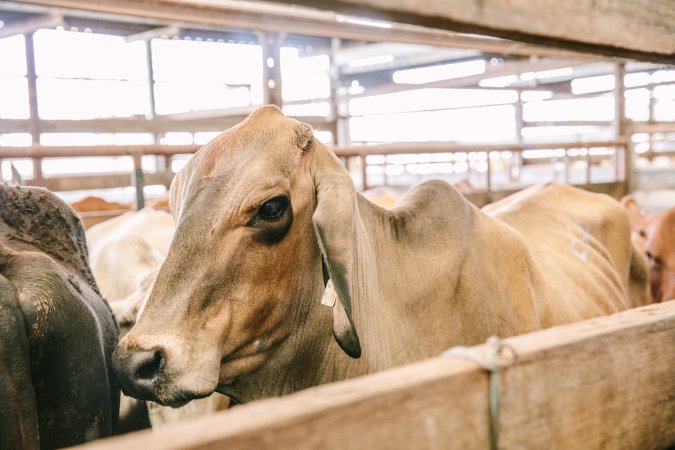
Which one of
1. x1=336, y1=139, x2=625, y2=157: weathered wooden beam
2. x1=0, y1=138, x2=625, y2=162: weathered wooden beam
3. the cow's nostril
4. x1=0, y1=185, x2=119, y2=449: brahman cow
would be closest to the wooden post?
x1=336, y1=139, x2=625, y2=157: weathered wooden beam

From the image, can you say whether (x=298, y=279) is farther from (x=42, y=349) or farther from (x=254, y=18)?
(x=254, y=18)

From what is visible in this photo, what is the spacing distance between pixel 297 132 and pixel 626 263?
124 inches

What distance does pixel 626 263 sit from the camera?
460cm

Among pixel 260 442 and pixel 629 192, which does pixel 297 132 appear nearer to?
pixel 260 442

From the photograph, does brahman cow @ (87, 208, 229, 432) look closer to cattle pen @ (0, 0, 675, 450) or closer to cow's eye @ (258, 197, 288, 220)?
cattle pen @ (0, 0, 675, 450)

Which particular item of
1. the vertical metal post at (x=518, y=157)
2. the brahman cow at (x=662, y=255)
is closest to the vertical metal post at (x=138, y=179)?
the brahman cow at (x=662, y=255)

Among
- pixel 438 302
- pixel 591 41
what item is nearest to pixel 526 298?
pixel 438 302

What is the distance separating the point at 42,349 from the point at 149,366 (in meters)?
0.27

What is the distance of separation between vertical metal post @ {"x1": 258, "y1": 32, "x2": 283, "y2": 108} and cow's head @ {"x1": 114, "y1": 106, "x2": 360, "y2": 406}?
12.2ft

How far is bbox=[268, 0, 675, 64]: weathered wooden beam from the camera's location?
4.40 ft

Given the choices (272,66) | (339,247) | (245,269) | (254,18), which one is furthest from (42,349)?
(272,66)

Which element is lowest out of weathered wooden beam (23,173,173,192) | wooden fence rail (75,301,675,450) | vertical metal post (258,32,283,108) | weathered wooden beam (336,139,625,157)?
weathered wooden beam (23,173,173,192)

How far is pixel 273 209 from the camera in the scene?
2031mm

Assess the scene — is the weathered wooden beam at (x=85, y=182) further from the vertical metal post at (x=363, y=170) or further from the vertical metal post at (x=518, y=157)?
the vertical metal post at (x=518, y=157)
